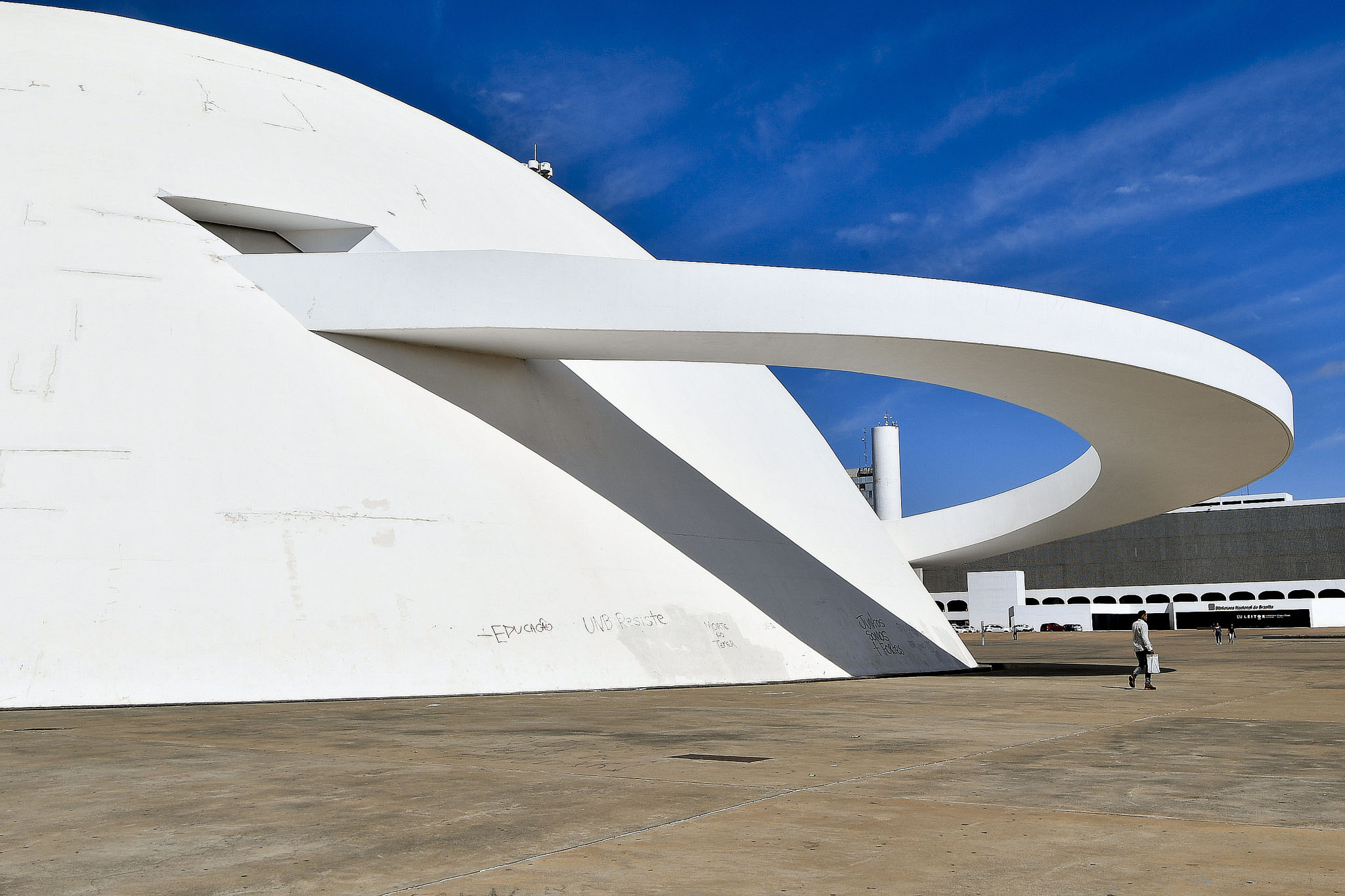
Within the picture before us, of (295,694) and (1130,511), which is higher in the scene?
(1130,511)

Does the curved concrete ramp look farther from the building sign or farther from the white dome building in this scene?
the building sign

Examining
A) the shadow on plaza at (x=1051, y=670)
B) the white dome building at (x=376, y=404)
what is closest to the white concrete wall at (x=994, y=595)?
the shadow on plaza at (x=1051, y=670)

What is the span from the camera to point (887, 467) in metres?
61.3

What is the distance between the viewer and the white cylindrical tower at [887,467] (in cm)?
5997

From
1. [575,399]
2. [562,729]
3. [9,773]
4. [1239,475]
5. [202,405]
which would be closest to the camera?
[9,773]

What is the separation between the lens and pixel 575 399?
1792 centimetres

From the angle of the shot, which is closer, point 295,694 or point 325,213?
point 295,694

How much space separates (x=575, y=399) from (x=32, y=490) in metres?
8.01

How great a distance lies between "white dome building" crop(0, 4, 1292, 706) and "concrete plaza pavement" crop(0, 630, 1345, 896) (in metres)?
1.82

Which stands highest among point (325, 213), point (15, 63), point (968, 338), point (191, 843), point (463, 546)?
point (15, 63)

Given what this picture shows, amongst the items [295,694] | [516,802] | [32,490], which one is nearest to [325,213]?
[32,490]

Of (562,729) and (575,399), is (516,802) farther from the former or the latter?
(575,399)

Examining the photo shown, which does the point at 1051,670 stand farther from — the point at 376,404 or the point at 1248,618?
the point at 1248,618

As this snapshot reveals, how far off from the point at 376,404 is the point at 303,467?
162 cm
